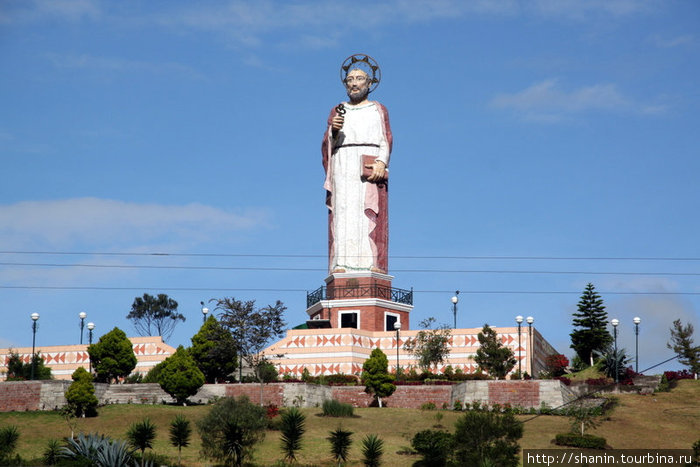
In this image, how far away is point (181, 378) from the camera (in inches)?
2522

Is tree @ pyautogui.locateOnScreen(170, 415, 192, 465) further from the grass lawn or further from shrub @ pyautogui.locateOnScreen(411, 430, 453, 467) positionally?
shrub @ pyautogui.locateOnScreen(411, 430, 453, 467)

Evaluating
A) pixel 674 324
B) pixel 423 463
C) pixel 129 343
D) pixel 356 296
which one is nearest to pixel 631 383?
pixel 674 324

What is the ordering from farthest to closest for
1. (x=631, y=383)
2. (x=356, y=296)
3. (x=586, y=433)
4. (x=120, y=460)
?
(x=356, y=296) < (x=631, y=383) < (x=586, y=433) < (x=120, y=460)

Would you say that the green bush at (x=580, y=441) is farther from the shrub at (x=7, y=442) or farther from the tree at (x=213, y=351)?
the shrub at (x=7, y=442)

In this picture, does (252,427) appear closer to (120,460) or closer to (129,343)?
(120,460)

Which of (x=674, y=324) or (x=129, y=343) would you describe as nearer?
(x=129, y=343)

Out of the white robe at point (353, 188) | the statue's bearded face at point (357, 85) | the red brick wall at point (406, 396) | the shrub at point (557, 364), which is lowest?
the red brick wall at point (406, 396)

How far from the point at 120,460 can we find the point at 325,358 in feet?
81.0

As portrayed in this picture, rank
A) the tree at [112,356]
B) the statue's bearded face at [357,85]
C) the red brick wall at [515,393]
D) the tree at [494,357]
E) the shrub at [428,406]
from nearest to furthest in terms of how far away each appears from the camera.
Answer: the red brick wall at [515,393]
the shrub at [428,406]
the tree at [494,357]
the tree at [112,356]
the statue's bearded face at [357,85]

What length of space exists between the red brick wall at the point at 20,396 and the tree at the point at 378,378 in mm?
16346

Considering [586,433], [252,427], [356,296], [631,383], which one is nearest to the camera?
[252,427]

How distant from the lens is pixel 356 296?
2953 inches

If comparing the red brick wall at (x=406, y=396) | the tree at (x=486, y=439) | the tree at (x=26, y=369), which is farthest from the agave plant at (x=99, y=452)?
the tree at (x=26, y=369)

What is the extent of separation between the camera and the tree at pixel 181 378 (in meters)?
64.1
